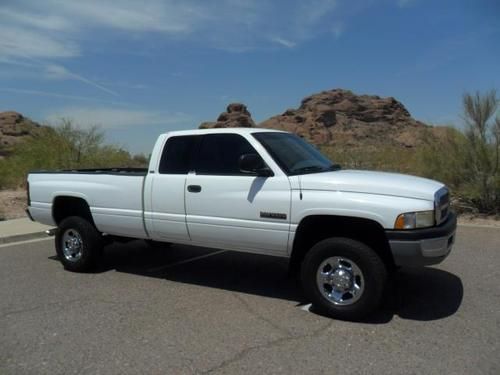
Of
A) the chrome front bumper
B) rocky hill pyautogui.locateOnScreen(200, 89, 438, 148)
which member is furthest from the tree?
rocky hill pyautogui.locateOnScreen(200, 89, 438, 148)

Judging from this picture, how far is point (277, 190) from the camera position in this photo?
5.36 metres

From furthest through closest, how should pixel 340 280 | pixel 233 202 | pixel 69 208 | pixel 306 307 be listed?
1. pixel 69 208
2. pixel 233 202
3. pixel 306 307
4. pixel 340 280

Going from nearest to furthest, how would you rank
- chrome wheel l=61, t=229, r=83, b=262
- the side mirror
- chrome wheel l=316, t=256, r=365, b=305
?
chrome wheel l=316, t=256, r=365, b=305
the side mirror
chrome wheel l=61, t=229, r=83, b=262

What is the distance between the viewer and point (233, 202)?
563 cm

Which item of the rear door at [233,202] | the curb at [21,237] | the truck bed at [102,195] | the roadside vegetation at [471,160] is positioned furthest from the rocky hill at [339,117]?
the rear door at [233,202]

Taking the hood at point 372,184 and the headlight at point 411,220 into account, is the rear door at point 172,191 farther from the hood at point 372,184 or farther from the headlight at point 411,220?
the headlight at point 411,220

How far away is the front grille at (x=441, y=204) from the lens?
4.85 meters

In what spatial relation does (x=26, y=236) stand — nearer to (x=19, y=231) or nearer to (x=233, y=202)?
(x=19, y=231)

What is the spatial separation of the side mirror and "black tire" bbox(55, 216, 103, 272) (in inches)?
108

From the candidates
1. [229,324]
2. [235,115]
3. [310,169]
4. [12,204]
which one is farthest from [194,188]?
[235,115]

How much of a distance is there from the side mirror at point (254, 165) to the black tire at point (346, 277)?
3.21 ft

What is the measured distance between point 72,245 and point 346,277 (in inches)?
164

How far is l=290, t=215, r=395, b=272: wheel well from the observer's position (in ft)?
16.7

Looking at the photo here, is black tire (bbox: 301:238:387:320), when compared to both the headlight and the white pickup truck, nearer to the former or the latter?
the white pickup truck
